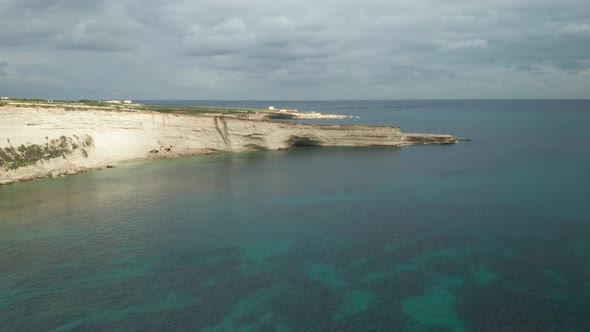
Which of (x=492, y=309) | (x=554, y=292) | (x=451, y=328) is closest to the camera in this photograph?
(x=451, y=328)

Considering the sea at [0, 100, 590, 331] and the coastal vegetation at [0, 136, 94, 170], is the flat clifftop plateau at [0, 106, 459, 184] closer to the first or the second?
the coastal vegetation at [0, 136, 94, 170]

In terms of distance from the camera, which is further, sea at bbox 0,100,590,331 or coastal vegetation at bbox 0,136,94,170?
coastal vegetation at bbox 0,136,94,170

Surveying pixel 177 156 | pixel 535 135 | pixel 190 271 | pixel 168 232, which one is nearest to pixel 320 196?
pixel 168 232

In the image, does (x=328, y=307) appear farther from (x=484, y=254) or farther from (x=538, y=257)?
(x=538, y=257)

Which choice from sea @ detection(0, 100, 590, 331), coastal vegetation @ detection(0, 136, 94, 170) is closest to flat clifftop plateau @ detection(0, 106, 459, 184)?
coastal vegetation @ detection(0, 136, 94, 170)

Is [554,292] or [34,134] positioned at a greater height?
[34,134]
